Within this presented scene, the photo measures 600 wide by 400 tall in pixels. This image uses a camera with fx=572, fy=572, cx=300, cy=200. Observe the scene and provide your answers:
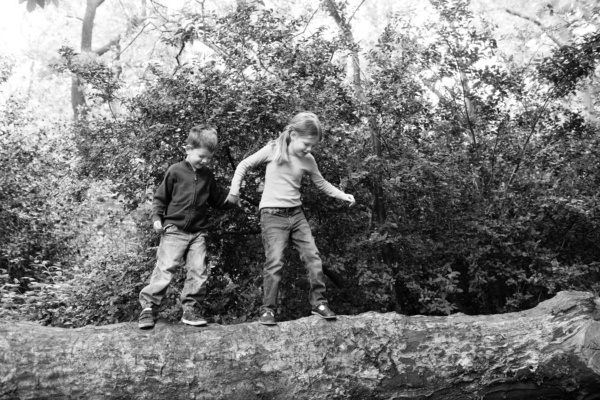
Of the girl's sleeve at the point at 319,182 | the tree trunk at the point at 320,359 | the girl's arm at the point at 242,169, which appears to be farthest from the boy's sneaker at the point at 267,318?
the girl's sleeve at the point at 319,182

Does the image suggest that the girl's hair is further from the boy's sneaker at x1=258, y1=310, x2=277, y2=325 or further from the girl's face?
the boy's sneaker at x1=258, y1=310, x2=277, y2=325

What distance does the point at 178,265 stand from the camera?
13.5 ft

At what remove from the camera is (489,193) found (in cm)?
604

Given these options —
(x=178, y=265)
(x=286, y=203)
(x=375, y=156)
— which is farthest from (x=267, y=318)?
(x=375, y=156)

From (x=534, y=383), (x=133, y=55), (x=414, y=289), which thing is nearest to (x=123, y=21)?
(x=133, y=55)

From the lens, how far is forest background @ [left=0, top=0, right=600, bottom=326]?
5.11m

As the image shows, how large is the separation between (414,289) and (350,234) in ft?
2.65

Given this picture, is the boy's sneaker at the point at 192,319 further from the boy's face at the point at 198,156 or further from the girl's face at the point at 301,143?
the girl's face at the point at 301,143

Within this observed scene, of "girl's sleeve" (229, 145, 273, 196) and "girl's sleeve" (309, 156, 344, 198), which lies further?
"girl's sleeve" (309, 156, 344, 198)

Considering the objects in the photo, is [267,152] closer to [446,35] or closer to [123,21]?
[446,35]

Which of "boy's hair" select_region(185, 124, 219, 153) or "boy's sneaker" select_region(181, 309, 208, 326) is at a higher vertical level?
"boy's hair" select_region(185, 124, 219, 153)

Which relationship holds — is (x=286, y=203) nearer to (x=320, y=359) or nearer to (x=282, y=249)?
(x=282, y=249)

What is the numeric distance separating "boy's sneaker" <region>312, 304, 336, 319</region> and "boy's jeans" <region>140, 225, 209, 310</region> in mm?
825

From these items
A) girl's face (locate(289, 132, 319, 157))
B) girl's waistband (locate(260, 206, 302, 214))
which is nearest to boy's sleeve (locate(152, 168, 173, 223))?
girl's waistband (locate(260, 206, 302, 214))
